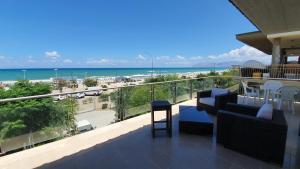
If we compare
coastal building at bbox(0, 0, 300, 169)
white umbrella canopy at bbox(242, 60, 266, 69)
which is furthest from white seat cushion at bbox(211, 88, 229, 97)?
white umbrella canopy at bbox(242, 60, 266, 69)

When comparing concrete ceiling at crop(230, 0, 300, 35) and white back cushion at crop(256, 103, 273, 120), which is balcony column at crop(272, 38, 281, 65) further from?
white back cushion at crop(256, 103, 273, 120)

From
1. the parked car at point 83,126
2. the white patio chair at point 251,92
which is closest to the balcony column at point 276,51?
the white patio chair at point 251,92

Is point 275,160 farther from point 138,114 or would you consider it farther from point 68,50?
point 68,50

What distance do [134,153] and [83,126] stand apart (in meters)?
1.62

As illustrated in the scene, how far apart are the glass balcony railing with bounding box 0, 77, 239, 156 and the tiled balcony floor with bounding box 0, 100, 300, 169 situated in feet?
0.69

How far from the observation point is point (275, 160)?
102 inches

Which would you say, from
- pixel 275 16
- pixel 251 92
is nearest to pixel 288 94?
pixel 251 92

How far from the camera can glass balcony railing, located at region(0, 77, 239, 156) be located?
309 cm

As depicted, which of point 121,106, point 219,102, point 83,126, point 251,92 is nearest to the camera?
point 83,126

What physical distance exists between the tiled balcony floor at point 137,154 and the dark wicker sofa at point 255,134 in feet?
0.40

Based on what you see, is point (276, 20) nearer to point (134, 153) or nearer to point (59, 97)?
point (134, 153)

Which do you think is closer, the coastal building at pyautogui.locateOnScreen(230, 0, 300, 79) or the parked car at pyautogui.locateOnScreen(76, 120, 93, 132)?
the parked car at pyautogui.locateOnScreen(76, 120, 93, 132)

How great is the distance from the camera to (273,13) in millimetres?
6797

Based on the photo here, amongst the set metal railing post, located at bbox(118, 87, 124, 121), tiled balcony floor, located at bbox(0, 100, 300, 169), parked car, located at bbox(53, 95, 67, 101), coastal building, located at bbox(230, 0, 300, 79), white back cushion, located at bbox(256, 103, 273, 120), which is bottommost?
tiled balcony floor, located at bbox(0, 100, 300, 169)
